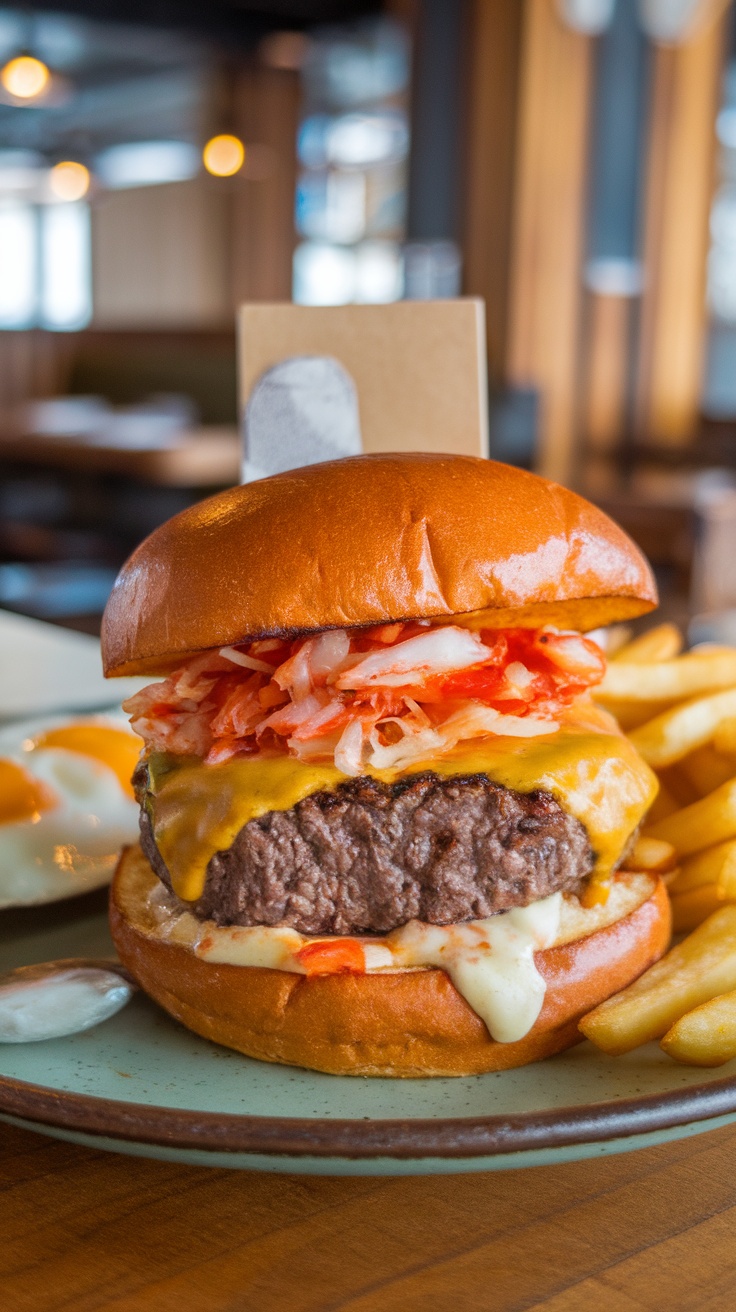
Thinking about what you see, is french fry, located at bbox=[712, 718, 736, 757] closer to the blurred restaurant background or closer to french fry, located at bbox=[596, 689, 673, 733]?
french fry, located at bbox=[596, 689, 673, 733]

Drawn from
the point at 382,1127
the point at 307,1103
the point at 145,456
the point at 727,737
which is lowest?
the point at 307,1103

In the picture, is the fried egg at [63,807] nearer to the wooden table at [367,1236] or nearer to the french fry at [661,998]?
the wooden table at [367,1236]

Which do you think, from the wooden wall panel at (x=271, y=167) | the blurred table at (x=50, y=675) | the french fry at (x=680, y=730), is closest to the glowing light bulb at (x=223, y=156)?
the wooden wall panel at (x=271, y=167)

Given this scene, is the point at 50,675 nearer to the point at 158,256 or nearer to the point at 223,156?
the point at 223,156

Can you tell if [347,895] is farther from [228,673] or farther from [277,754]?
[228,673]

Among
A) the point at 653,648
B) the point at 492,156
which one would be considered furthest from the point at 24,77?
the point at 653,648

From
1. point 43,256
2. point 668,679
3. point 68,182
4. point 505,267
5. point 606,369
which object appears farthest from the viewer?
point 43,256
